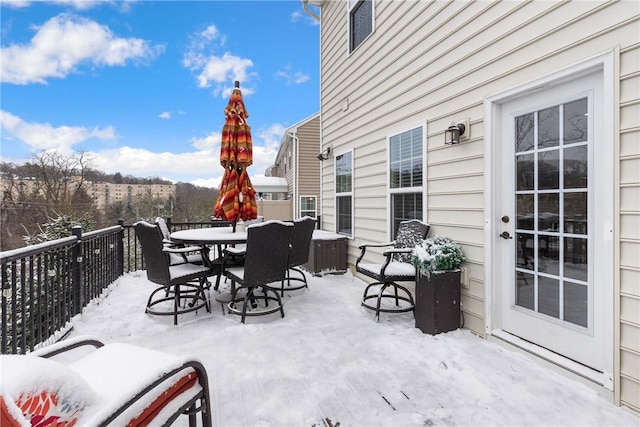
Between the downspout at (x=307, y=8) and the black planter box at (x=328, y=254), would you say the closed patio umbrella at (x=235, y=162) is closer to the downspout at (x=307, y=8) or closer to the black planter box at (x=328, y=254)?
the black planter box at (x=328, y=254)

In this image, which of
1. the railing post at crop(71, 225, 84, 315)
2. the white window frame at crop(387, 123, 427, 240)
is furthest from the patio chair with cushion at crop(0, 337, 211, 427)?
the white window frame at crop(387, 123, 427, 240)

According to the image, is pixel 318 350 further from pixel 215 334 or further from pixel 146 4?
pixel 146 4

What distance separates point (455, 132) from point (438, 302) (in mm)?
1527

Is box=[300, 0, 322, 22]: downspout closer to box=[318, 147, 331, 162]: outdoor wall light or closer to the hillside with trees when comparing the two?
box=[318, 147, 331, 162]: outdoor wall light

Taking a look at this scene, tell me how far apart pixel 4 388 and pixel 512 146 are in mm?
3029

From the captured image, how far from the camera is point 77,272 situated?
321 cm

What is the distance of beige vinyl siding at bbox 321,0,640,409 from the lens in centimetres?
178

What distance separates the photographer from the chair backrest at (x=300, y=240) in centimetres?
383

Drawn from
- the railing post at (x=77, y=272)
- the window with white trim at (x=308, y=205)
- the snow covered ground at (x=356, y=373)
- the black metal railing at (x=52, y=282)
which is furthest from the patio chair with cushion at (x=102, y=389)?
the window with white trim at (x=308, y=205)

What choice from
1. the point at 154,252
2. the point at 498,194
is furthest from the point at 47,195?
the point at 498,194

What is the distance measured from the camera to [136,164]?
23.1 metres

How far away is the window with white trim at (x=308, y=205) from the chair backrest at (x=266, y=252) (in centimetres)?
877

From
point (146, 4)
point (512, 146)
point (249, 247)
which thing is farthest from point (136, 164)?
point (512, 146)

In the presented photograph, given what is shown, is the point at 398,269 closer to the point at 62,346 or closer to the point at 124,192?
the point at 62,346
